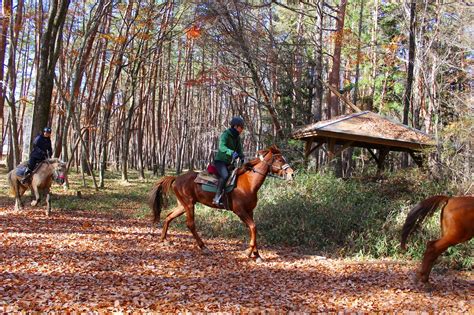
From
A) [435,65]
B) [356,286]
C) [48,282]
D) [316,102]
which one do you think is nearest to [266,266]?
[356,286]

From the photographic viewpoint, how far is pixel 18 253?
7555mm

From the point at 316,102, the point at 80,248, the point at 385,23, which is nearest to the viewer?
the point at 80,248

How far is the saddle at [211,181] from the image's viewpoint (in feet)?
27.6

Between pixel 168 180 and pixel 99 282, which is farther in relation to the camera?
pixel 168 180

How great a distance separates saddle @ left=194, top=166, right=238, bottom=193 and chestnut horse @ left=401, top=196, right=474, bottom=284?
351 cm

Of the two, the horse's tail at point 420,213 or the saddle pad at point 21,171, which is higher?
the saddle pad at point 21,171

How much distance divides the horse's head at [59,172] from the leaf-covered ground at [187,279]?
1.94m

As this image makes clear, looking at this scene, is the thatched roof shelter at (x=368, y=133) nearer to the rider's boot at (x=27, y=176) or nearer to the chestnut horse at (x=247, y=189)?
the chestnut horse at (x=247, y=189)

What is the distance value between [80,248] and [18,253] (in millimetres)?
1118

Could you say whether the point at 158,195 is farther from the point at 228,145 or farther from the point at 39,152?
the point at 39,152

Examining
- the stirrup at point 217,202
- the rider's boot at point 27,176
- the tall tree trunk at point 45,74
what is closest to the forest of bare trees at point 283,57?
the tall tree trunk at point 45,74

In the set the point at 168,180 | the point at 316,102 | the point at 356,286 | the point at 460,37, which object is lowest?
the point at 356,286

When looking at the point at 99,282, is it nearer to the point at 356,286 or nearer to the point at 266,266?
the point at 266,266

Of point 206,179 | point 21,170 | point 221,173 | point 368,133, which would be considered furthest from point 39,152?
point 368,133
